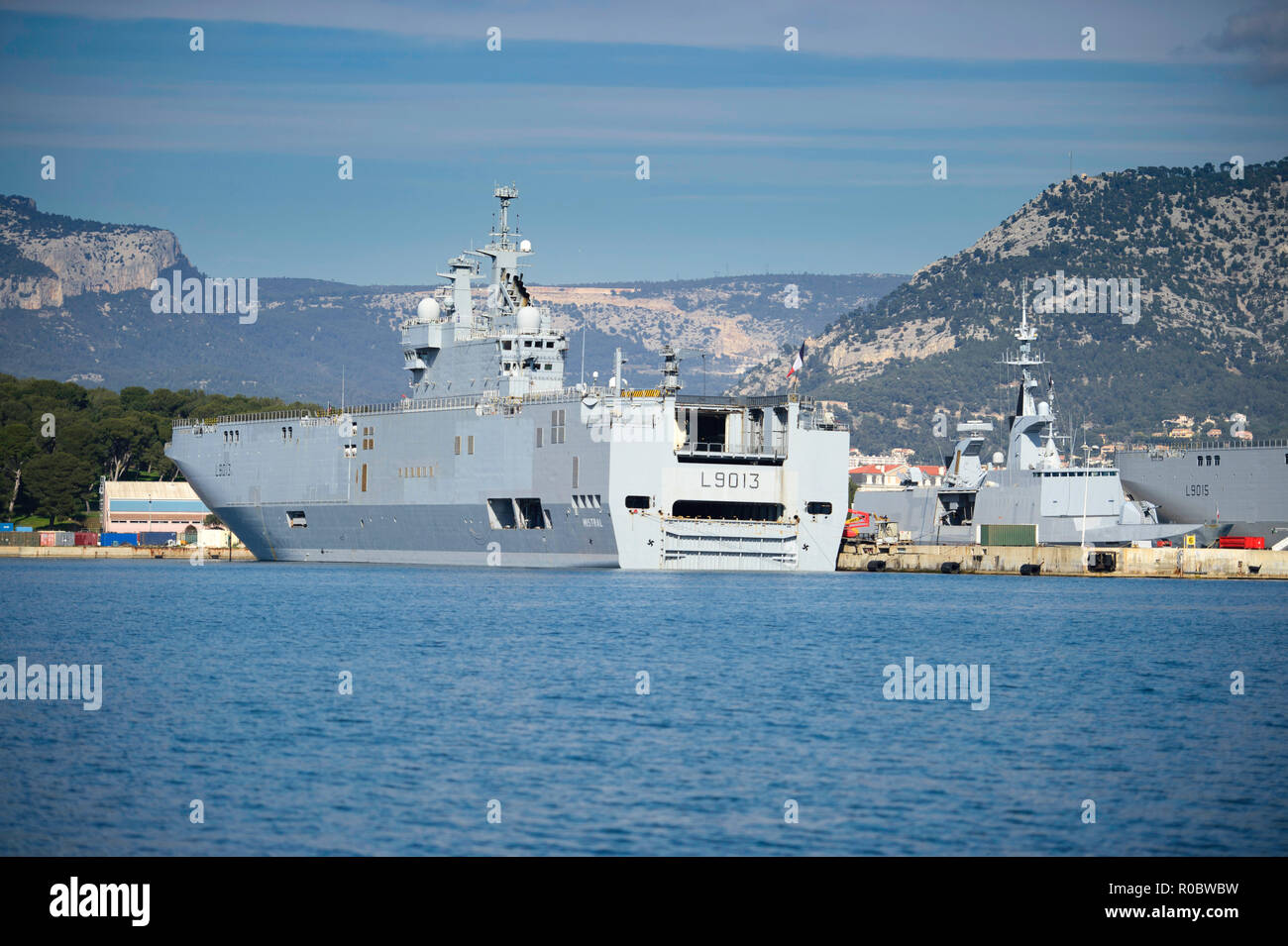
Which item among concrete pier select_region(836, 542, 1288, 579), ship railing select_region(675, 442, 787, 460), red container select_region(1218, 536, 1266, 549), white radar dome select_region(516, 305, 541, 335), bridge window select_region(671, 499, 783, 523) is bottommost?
concrete pier select_region(836, 542, 1288, 579)

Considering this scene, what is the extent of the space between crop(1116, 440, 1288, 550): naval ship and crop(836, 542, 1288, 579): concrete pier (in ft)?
11.2

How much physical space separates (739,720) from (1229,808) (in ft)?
33.8

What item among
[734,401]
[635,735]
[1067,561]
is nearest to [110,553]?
[734,401]

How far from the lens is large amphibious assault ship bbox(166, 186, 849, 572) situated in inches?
2766

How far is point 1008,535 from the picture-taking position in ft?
304

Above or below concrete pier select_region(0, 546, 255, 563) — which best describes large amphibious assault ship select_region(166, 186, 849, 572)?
above

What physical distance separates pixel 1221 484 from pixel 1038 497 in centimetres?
1015

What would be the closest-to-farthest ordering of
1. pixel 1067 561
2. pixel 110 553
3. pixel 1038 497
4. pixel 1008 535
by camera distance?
pixel 1067 561, pixel 1038 497, pixel 1008 535, pixel 110 553

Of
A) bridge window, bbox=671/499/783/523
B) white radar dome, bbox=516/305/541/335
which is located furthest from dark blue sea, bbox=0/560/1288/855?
white radar dome, bbox=516/305/541/335

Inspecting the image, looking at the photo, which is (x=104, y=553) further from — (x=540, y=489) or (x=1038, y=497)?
(x=1038, y=497)

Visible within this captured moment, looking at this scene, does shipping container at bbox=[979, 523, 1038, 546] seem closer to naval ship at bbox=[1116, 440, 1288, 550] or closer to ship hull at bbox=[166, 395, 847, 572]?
naval ship at bbox=[1116, 440, 1288, 550]
